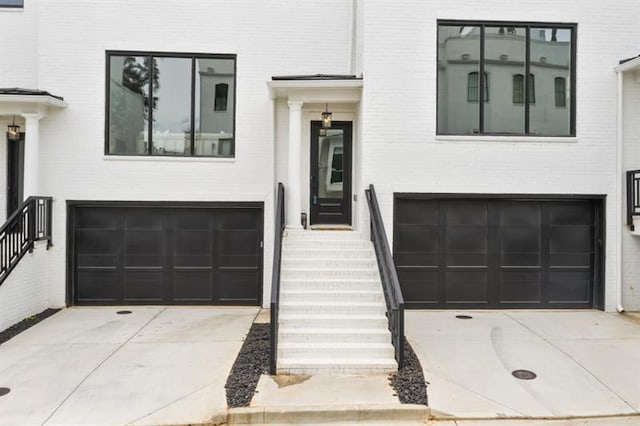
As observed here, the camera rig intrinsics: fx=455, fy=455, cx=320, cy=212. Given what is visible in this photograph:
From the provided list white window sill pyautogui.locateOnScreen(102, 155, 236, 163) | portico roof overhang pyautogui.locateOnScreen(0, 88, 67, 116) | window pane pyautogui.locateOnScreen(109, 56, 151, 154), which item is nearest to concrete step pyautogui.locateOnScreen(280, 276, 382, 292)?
white window sill pyautogui.locateOnScreen(102, 155, 236, 163)

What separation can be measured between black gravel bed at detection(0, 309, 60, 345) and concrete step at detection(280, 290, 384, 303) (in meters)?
4.67

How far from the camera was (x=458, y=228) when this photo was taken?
927 cm

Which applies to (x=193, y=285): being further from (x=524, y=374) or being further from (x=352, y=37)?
(x=524, y=374)

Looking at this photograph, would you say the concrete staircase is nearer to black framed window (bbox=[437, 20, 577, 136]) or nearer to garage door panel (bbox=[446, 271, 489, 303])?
garage door panel (bbox=[446, 271, 489, 303])

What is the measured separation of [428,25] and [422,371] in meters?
6.57

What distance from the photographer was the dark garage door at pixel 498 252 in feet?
30.2

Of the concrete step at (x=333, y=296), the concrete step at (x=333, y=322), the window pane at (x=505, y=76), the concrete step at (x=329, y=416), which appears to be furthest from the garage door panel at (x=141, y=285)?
the window pane at (x=505, y=76)

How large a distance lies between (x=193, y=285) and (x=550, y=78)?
28.4 ft

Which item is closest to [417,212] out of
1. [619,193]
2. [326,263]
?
[326,263]

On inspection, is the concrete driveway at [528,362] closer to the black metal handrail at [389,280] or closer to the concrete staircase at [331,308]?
the black metal handrail at [389,280]

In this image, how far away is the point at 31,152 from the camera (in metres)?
9.36

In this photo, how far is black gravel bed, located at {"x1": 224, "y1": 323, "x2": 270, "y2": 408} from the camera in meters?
5.18

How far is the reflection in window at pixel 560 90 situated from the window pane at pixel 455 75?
1.68 meters

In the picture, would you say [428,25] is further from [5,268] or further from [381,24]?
[5,268]
